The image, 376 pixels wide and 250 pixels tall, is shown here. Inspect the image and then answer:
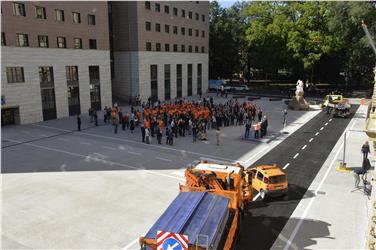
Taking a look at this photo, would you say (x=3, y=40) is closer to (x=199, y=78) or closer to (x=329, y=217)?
(x=329, y=217)

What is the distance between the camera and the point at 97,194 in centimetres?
1619

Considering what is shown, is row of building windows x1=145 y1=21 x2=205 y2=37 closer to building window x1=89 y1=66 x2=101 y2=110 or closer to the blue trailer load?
building window x1=89 y1=66 x2=101 y2=110

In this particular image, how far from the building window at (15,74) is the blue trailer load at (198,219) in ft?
85.3

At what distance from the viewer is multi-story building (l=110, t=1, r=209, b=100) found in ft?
155

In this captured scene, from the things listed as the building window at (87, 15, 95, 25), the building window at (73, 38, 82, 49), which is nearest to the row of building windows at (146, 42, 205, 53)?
the building window at (87, 15, 95, 25)

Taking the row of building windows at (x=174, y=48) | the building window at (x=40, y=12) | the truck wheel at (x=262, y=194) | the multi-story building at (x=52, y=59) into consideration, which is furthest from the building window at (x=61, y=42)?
the truck wheel at (x=262, y=194)

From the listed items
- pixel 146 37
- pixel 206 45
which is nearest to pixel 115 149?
pixel 146 37

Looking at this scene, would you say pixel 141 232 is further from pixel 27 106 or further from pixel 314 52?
pixel 314 52

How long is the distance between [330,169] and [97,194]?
13.4 metres

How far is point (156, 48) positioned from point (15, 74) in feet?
76.2

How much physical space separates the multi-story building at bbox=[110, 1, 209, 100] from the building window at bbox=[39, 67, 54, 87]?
14.3m

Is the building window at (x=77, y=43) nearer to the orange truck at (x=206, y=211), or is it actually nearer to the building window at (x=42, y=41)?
the building window at (x=42, y=41)

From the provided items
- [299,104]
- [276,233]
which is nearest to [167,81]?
[299,104]

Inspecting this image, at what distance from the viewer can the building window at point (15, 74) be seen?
3077 centimetres
